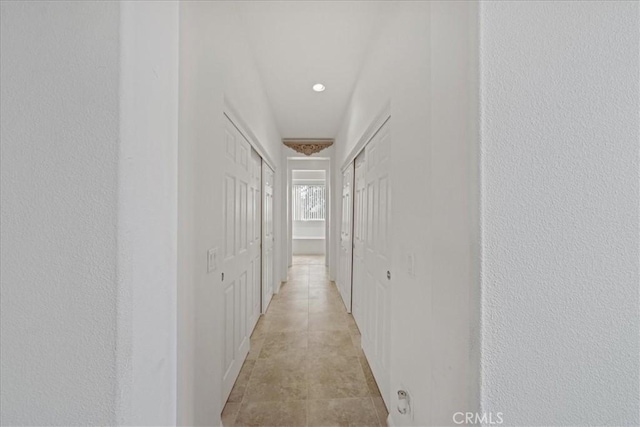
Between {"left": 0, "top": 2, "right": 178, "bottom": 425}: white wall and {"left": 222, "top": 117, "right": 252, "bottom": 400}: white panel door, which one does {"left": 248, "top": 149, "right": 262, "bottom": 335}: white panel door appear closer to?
{"left": 222, "top": 117, "right": 252, "bottom": 400}: white panel door

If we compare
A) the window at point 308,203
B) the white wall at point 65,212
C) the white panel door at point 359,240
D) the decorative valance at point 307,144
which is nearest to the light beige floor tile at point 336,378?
the white panel door at point 359,240

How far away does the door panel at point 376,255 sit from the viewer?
1770 millimetres

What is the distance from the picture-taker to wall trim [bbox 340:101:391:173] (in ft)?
5.54

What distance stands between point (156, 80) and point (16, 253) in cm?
54

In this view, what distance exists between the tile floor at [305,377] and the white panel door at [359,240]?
0.23m

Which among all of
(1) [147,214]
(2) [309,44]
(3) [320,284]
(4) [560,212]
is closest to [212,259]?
(1) [147,214]

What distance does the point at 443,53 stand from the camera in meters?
0.88

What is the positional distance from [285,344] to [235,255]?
1105 millimetres

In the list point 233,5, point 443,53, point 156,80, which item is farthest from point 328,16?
point 156,80

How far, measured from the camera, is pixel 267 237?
3443 mm

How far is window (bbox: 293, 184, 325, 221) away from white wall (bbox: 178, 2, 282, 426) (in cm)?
604

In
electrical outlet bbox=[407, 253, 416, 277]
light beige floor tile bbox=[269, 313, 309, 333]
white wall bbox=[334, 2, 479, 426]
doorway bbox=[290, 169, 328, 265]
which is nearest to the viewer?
white wall bbox=[334, 2, 479, 426]

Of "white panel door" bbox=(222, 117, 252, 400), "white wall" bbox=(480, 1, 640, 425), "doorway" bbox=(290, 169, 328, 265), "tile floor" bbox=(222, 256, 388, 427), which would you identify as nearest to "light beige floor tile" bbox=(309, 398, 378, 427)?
"tile floor" bbox=(222, 256, 388, 427)

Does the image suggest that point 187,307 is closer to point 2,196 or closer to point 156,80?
point 2,196
